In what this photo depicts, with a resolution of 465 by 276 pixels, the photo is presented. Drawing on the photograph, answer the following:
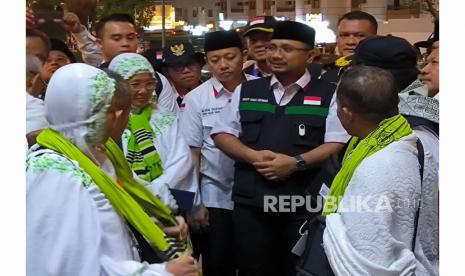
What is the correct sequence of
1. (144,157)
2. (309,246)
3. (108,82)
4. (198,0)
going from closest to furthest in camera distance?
(108,82)
(309,246)
(144,157)
(198,0)

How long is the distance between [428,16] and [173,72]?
160 cm

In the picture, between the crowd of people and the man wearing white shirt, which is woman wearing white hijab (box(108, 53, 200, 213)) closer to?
the crowd of people

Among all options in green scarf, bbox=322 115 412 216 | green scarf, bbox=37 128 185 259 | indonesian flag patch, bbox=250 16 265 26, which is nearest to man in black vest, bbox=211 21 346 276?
→ green scarf, bbox=322 115 412 216

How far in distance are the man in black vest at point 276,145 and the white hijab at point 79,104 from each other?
3.64 feet

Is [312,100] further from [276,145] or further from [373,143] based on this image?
[373,143]

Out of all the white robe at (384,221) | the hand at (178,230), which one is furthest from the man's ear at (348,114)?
the hand at (178,230)

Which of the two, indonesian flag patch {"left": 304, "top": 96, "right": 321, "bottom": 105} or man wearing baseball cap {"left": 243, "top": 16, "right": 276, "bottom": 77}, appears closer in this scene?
indonesian flag patch {"left": 304, "top": 96, "right": 321, "bottom": 105}

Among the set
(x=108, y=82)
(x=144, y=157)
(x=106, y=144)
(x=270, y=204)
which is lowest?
(x=270, y=204)

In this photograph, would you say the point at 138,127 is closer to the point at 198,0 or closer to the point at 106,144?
the point at 106,144

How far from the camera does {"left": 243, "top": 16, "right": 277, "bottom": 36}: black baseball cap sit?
11.2ft

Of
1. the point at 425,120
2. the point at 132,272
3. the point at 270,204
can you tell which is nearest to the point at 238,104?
the point at 270,204

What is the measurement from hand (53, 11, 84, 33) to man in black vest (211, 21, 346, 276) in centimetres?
112

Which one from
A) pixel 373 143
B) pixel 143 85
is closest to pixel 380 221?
pixel 373 143

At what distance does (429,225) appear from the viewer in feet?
5.64
